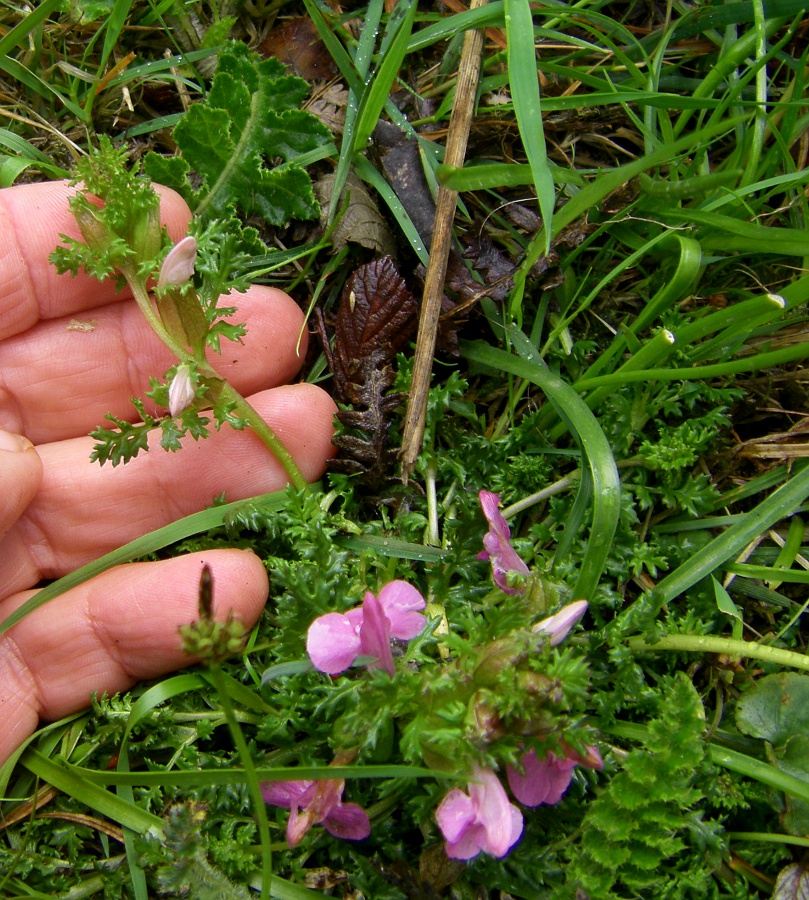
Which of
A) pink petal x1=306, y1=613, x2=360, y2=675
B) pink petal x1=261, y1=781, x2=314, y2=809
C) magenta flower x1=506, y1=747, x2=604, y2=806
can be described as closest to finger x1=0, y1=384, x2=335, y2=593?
pink petal x1=306, y1=613, x2=360, y2=675

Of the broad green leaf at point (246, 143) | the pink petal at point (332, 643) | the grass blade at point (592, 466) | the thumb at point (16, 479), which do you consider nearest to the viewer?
the pink petal at point (332, 643)

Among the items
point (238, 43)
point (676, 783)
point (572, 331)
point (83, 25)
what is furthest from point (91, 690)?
point (83, 25)

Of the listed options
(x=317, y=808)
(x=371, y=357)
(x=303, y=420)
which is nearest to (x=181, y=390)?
(x=303, y=420)


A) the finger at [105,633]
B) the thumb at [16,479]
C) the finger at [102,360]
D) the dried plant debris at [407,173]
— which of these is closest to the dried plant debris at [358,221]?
the dried plant debris at [407,173]

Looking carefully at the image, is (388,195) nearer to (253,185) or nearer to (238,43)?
(253,185)

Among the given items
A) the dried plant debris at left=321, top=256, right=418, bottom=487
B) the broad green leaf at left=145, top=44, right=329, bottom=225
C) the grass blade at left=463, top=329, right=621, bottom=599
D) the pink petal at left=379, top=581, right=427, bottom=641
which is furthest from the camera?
the broad green leaf at left=145, top=44, right=329, bottom=225

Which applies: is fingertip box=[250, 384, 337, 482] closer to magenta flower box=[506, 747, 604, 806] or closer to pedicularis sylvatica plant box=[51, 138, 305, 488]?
pedicularis sylvatica plant box=[51, 138, 305, 488]

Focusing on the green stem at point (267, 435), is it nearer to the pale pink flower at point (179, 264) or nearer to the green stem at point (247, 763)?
the pale pink flower at point (179, 264)
